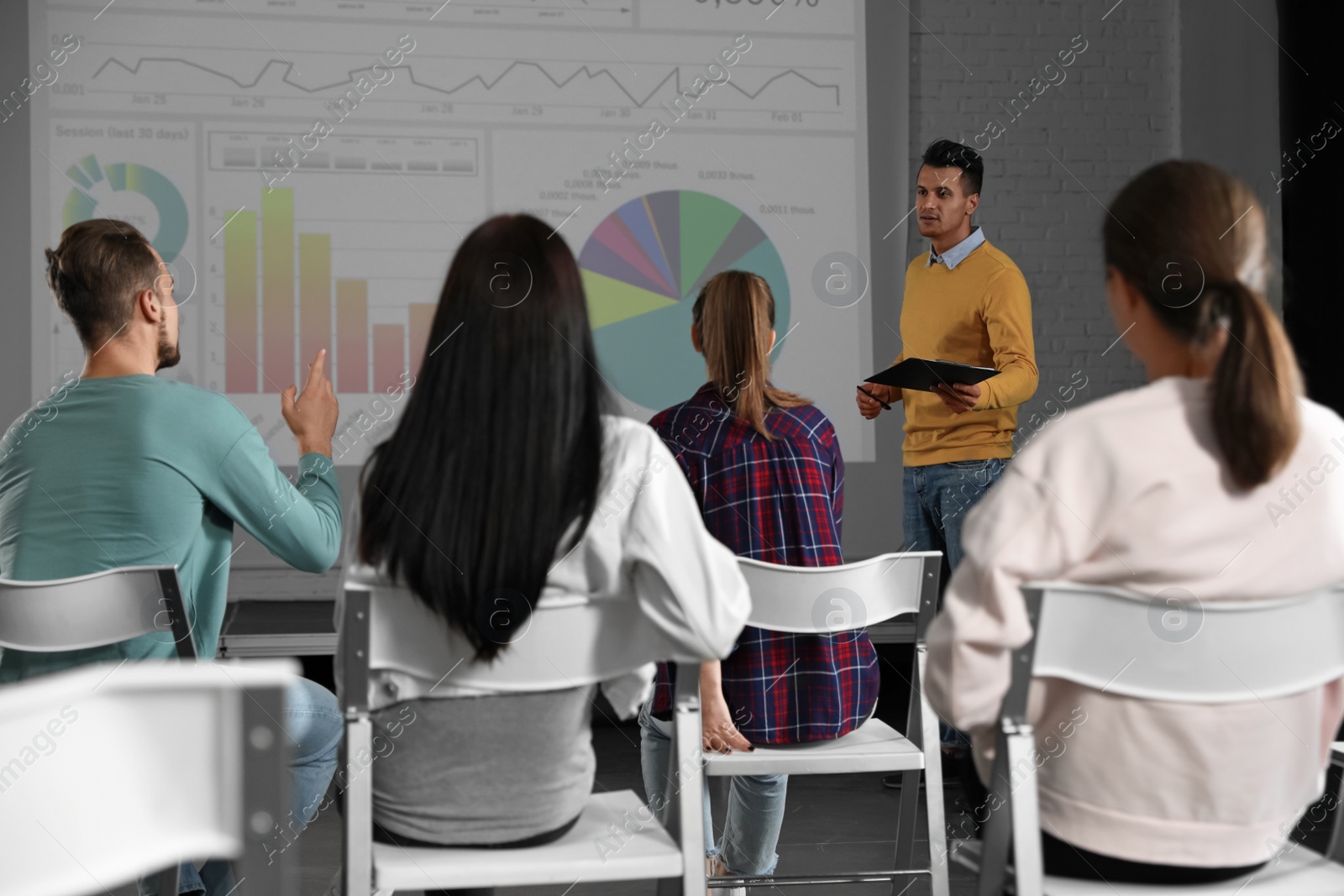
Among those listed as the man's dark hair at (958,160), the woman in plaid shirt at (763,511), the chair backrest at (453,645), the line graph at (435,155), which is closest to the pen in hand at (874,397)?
the man's dark hair at (958,160)

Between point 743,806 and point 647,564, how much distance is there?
952mm

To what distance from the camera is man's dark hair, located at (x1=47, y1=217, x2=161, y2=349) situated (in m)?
1.78

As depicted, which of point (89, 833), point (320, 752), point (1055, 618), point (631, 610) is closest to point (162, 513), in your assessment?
point (320, 752)

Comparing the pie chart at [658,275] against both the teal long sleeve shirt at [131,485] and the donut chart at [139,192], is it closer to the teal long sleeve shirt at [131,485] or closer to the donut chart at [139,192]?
the donut chart at [139,192]

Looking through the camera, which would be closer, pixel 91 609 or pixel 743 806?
pixel 91 609

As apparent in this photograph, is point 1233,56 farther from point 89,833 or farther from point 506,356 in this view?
point 89,833

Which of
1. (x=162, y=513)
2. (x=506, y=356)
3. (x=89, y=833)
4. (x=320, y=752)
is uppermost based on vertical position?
(x=506, y=356)

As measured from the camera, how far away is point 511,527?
1.23 m

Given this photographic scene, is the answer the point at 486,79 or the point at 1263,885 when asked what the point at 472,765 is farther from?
the point at 486,79

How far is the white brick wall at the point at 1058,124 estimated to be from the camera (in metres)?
4.57

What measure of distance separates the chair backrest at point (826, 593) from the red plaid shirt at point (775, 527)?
0.16 m

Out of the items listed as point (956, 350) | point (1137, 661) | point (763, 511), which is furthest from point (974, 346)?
point (1137, 661)

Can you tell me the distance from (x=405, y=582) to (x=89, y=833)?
1.92 feet

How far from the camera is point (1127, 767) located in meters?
1.05
